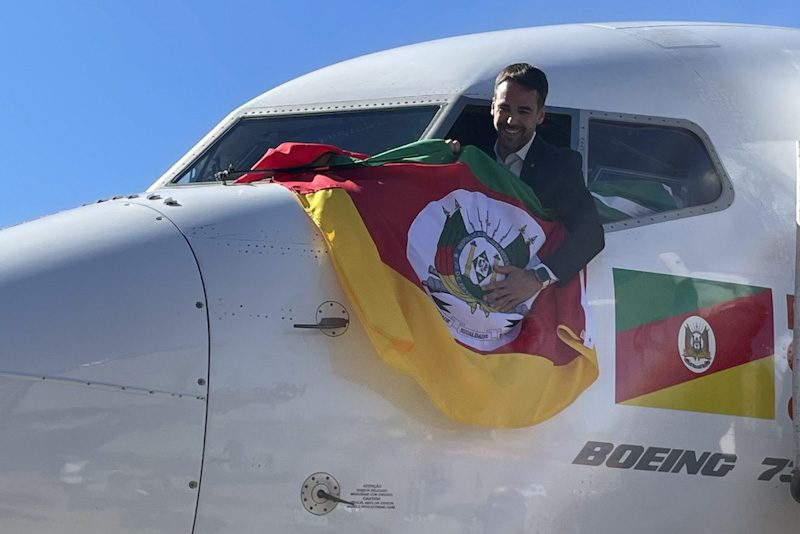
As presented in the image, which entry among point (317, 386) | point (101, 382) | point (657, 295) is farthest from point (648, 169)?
point (101, 382)

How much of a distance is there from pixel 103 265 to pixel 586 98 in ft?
10.6

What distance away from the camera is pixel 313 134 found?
693 cm

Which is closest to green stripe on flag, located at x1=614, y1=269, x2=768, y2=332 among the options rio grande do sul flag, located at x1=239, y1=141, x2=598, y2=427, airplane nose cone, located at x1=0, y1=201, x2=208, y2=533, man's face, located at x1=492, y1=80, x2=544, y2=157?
rio grande do sul flag, located at x1=239, y1=141, x2=598, y2=427

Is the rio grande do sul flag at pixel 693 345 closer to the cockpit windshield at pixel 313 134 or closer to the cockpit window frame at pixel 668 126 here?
the cockpit window frame at pixel 668 126

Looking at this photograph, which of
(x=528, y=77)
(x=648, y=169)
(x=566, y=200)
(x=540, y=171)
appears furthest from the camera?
(x=648, y=169)

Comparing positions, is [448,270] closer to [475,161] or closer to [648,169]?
[475,161]

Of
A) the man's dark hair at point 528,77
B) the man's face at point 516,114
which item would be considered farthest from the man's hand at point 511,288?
the man's dark hair at point 528,77

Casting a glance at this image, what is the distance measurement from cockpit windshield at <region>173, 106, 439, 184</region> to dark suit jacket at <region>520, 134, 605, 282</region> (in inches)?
27.9

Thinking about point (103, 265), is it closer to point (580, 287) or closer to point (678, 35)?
point (580, 287)

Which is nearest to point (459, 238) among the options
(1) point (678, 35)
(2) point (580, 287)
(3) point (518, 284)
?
(3) point (518, 284)

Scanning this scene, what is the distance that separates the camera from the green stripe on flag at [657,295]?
20.1 ft

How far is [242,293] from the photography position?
529 cm

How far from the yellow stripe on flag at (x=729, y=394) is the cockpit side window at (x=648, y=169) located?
103 centimetres

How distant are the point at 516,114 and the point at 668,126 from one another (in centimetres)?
112
